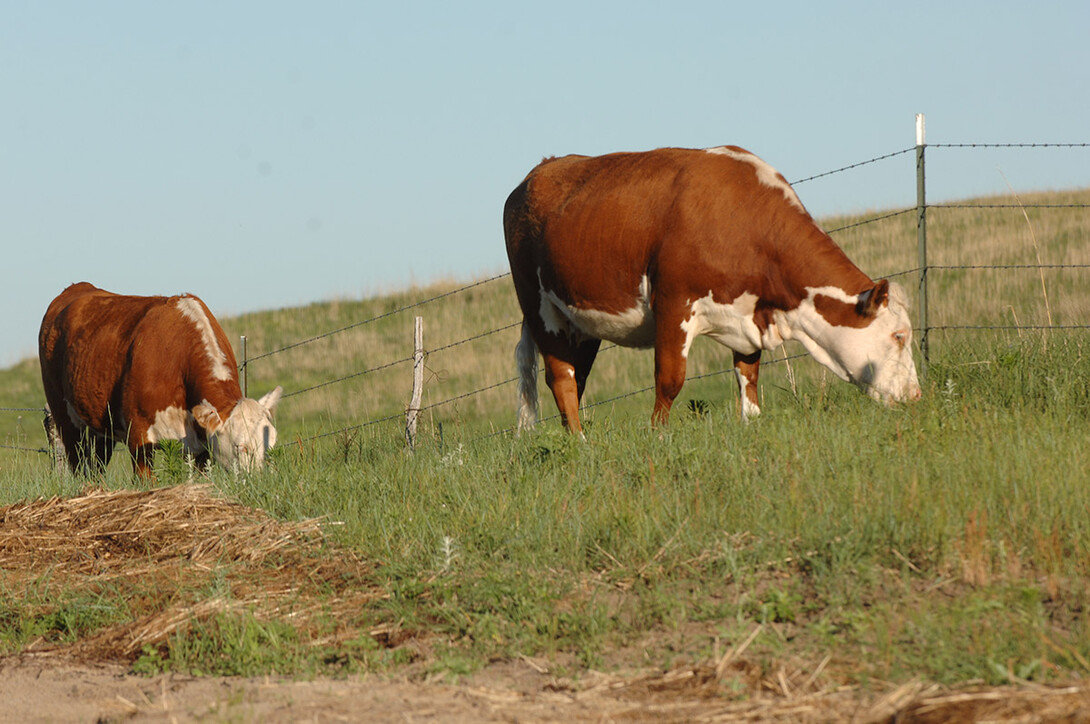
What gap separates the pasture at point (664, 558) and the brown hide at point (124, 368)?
1.71 meters

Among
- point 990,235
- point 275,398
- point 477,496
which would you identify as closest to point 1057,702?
point 477,496

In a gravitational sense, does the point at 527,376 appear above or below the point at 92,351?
below

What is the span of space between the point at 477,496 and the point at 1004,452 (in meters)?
2.53

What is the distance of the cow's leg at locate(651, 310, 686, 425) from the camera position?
7258 mm

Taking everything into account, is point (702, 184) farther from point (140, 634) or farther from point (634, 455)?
point (140, 634)

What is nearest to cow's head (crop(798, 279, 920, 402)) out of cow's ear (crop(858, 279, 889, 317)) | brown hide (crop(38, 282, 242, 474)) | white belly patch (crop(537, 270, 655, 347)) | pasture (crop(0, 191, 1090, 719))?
cow's ear (crop(858, 279, 889, 317))

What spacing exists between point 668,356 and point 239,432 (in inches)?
125

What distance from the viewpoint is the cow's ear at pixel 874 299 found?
22.7 ft

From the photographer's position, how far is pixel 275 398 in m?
8.76

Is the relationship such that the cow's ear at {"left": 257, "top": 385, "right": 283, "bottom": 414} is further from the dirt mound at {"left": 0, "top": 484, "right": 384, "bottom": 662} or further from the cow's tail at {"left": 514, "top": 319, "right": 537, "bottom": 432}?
the dirt mound at {"left": 0, "top": 484, "right": 384, "bottom": 662}

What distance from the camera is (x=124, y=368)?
9.33m

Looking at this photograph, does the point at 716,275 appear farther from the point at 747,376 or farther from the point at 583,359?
the point at 583,359

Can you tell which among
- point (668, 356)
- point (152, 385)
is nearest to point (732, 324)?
point (668, 356)

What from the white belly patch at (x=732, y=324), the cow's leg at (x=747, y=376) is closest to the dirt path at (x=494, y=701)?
the white belly patch at (x=732, y=324)
